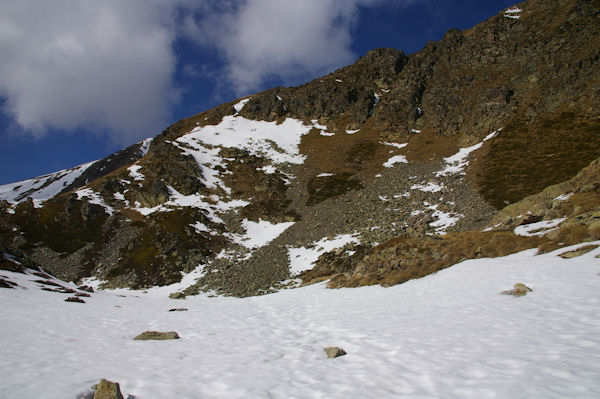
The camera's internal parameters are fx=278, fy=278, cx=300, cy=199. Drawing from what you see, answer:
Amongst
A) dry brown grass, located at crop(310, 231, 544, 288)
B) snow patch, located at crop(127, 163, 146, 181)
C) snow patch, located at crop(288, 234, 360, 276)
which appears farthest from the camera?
snow patch, located at crop(127, 163, 146, 181)

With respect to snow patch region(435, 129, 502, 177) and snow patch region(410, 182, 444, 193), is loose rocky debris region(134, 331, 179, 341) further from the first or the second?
snow patch region(435, 129, 502, 177)

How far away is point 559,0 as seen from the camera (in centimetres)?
9556

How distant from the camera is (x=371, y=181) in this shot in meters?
74.0

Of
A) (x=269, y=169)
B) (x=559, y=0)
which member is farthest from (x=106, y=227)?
(x=559, y=0)

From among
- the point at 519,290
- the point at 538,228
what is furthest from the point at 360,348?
the point at 538,228

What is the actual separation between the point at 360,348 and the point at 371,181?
223ft

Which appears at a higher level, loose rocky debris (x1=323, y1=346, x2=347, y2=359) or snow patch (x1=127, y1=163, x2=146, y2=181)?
snow patch (x1=127, y1=163, x2=146, y2=181)

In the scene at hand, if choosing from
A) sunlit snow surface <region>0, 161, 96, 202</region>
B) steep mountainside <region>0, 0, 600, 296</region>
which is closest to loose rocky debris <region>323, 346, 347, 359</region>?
steep mountainside <region>0, 0, 600, 296</region>

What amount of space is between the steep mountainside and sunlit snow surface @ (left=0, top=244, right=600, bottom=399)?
8.07 metres

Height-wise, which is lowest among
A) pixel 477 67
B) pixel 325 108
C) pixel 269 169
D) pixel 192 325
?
pixel 192 325

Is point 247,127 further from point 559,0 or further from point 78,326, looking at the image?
point 559,0

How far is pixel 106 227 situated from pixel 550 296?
75.9 m

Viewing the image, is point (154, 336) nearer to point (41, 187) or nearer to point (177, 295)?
point (177, 295)

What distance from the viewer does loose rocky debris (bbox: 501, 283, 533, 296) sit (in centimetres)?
1184
